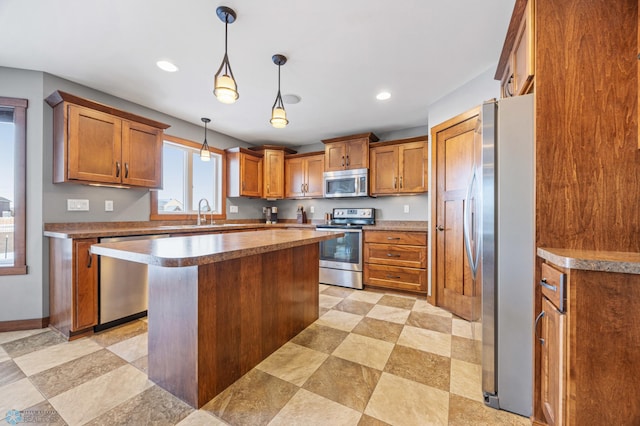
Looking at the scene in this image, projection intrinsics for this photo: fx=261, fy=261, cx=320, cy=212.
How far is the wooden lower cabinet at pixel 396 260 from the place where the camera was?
3295mm

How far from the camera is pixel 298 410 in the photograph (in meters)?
1.38

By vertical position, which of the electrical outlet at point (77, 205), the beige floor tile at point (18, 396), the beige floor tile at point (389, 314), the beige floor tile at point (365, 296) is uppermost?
the electrical outlet at point (77, 205)

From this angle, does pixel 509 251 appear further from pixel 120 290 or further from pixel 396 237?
pixel 120 290

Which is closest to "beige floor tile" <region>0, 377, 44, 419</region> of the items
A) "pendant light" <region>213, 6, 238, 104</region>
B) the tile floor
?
the tile floor

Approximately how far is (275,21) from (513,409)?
2.74 m

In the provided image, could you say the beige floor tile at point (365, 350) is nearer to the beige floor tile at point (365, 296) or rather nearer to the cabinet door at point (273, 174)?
the beige floor tile at point (365, 296)

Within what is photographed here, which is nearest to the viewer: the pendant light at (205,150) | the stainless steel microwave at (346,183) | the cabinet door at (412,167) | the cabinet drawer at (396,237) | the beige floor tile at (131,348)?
the beige floor tile at (131,348)

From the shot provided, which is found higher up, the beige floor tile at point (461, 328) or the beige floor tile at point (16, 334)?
the beige floor tile at point (16, 334)

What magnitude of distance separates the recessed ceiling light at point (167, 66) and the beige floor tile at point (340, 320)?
2.71 metres

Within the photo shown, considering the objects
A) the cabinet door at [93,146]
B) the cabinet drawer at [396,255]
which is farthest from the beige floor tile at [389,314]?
the cabinet door at [93,146]

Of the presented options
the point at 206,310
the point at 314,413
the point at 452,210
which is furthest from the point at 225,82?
the point at 452,210

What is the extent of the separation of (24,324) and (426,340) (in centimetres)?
352

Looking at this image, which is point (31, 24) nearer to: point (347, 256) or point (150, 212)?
point (150, 212)

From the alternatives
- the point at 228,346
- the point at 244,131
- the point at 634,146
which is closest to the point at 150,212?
the point at 244,131
